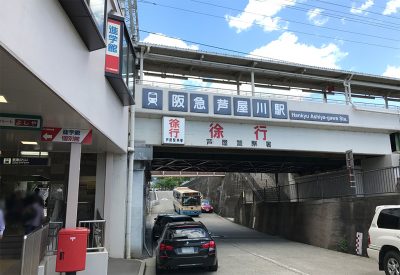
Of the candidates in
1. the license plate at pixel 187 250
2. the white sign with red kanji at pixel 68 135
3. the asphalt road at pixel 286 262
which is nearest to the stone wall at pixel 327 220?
the asphalt road at pixel 286 262

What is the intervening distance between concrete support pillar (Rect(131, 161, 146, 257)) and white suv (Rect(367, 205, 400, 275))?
28.2 feet

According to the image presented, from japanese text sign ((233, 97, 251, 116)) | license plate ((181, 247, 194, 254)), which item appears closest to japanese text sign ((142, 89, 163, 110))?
japanese text sign ((233, 97, 251, 116))

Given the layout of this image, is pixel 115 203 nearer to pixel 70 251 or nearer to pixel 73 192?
pixel 73 192

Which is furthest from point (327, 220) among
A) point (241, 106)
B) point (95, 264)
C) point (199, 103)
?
point (95, 264)

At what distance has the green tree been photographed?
3794 inches

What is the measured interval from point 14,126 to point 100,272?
4.23 m

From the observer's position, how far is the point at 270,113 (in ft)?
57.9

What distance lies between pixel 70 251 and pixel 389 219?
7921 millimetres

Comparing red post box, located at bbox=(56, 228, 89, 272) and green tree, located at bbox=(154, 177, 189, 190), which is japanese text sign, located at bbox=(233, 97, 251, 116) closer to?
red post box, located at bbox=(56, 228, 89, 272)

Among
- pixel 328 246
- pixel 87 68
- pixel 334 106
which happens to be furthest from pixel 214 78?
pixel 87 68

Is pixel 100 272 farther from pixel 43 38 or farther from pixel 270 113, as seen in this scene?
pixel 270 113

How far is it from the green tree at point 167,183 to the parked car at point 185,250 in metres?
83.1

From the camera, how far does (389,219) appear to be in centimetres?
998

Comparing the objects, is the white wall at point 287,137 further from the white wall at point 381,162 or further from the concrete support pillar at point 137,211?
the concrete support pillar at point 137,211
